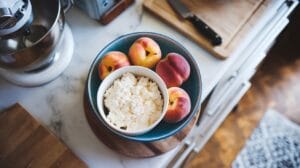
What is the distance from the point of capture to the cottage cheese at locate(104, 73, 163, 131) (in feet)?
1.91

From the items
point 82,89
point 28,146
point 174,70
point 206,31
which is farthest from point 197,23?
point 28,146

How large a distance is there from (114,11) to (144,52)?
5.5 inches

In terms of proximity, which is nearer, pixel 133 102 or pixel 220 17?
pixel 133 102

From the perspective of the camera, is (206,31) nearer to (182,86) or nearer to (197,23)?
(197,23)

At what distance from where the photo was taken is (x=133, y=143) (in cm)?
62

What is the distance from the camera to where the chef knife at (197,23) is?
27.2 inches

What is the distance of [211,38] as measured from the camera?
69 centimetres

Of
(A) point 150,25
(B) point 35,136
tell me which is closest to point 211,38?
(A) point 150,25

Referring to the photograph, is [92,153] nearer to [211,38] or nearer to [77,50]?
[77,50]

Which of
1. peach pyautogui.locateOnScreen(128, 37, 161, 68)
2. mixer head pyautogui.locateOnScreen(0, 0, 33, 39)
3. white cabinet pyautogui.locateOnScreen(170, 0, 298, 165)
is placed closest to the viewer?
mixer head pyautogui.locateOnScreen(0, 0, 33, 39)

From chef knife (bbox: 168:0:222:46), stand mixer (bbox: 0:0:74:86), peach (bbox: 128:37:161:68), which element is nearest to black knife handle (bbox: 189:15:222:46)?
chef knife (bbox: 168:0:222:46)

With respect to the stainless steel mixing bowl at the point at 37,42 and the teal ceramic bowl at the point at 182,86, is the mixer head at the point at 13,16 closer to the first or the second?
the stainless steel mixing bowl at the point at 37,42

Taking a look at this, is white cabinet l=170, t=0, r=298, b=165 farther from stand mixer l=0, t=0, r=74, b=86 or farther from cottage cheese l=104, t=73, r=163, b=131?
stand mixer l=0, t=0, r=74, b=86

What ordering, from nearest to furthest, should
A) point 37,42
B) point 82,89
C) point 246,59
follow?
1. point 37,42
2. point 82,89
3. point 246,59
